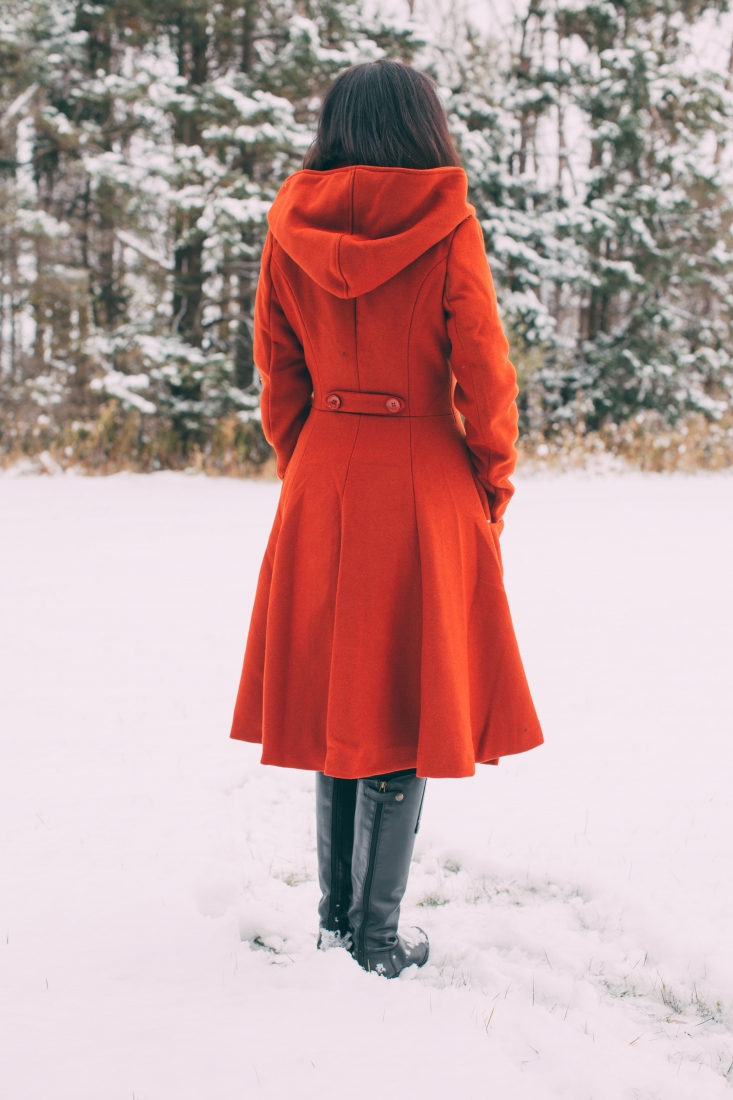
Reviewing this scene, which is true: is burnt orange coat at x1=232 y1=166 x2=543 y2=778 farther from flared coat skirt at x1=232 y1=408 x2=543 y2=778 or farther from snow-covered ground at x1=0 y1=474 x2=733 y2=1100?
snow-covered ground at x1=0 y1=474 x2=733 y2=1100

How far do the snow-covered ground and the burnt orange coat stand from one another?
49cm

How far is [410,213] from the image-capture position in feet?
4.69

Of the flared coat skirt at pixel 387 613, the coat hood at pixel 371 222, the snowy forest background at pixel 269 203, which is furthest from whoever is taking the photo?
the snowy forest background at pixel 269 203

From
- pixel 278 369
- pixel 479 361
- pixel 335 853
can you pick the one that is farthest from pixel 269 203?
pixel 335 853

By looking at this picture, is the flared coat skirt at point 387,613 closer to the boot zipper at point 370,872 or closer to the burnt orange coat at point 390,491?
the burnt orange coat at point 390,491

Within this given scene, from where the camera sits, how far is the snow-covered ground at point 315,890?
4.77 ft

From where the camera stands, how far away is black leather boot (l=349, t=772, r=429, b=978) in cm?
162

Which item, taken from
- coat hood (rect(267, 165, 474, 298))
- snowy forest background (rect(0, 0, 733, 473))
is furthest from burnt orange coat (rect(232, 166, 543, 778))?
snowy forest background (rect(0, 0, 733, 473))

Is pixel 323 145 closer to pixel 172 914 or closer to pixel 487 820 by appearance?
pixel 172 914

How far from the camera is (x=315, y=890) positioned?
205 centimetres

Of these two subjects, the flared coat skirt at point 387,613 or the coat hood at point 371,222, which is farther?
the flared coat skirt at point 387,613

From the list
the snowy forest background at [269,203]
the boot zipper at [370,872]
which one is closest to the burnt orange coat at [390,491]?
the boot zipper at [370,872]

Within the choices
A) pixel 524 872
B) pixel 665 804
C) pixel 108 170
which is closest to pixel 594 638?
pixel 665 804

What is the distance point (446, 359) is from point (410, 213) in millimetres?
281
